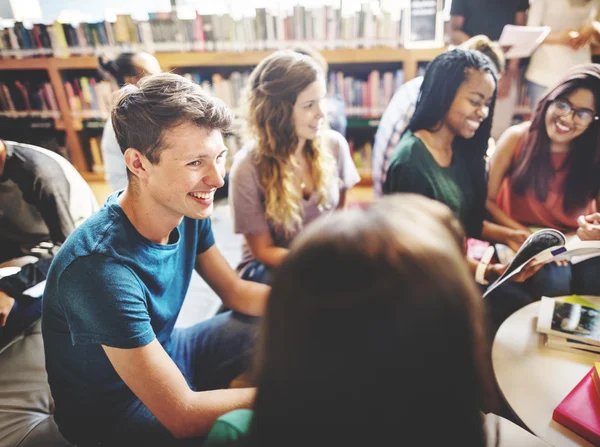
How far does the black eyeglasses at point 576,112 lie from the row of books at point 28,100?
3979mm

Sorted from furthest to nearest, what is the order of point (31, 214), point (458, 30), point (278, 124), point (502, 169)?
point (458, 30) < point (502, 169) < point (31, 214) < point (278, 124)

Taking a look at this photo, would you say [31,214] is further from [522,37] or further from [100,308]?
[522,37]

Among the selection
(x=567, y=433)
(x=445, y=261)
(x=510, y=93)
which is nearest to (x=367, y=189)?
(x=510, y=93)

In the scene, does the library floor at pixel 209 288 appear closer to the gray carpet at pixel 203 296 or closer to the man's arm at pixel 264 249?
the gray carpet at pixel 203 296

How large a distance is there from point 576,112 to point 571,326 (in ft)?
3.01

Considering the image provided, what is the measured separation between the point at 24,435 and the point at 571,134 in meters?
2.18

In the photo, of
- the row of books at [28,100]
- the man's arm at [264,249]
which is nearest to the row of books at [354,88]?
the row of books at [28,100]

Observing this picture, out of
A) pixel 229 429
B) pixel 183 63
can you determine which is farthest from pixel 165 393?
pixel 183 63

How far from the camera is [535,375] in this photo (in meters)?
1.03

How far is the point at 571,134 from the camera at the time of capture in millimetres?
1613

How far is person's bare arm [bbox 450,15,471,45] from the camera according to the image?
2.75m

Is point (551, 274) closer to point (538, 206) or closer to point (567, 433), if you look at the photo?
point (538, 206)

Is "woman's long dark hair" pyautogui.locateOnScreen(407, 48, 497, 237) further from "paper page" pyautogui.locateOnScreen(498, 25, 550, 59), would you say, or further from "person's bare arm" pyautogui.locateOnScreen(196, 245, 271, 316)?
"paper page" pyautogui.locateOnScreen(498, 25, 550, 59)

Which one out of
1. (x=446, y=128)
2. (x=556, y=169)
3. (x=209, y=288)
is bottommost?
(x=209, y=288)
